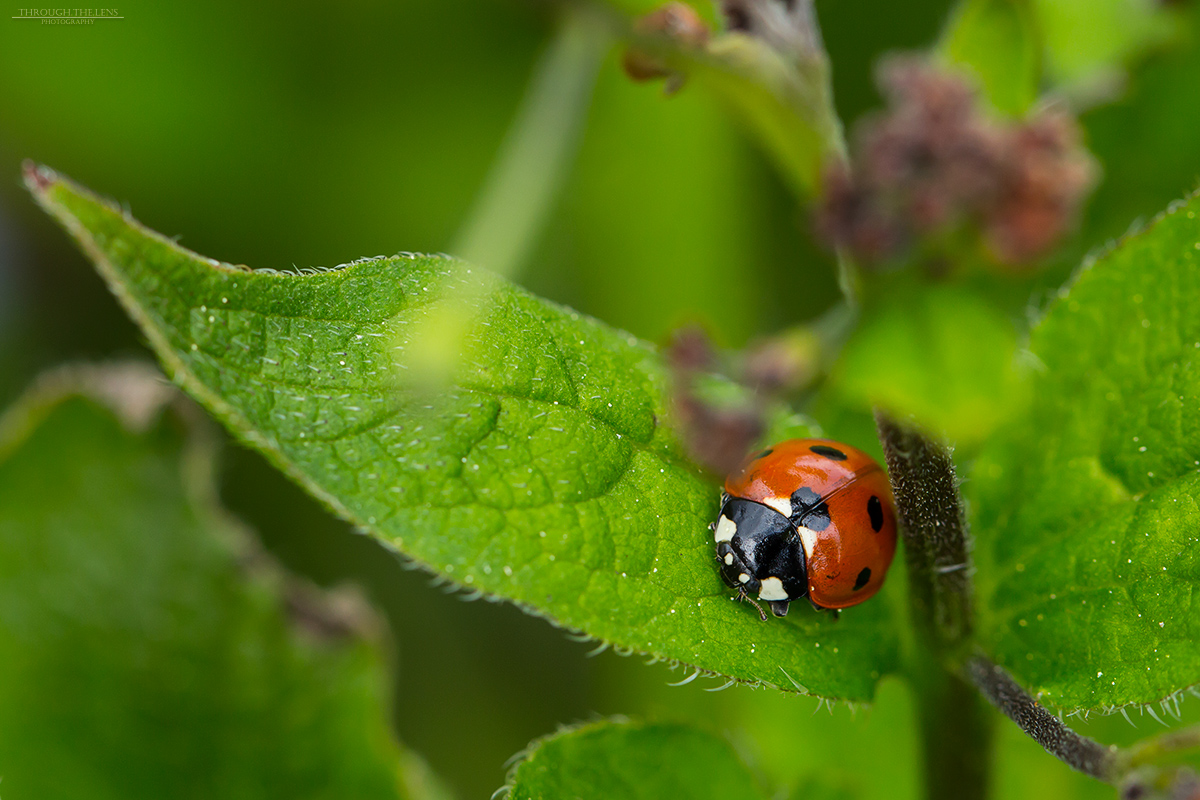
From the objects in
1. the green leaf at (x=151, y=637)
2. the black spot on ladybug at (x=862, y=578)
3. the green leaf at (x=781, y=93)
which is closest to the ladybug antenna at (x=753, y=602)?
the black spot on ladybug at (x=862, y=578)

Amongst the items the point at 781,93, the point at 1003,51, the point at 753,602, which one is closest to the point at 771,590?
the point at 753,602

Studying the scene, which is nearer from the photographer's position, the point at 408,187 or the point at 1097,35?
the point at 1097,35

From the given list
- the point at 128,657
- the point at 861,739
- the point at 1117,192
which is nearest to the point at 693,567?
the point at 861,739

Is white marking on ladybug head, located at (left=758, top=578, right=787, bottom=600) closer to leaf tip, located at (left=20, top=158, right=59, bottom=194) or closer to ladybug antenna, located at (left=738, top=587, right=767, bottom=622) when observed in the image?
ladybug antenna, located at (left=738, top=587, right=767, bottom=622)

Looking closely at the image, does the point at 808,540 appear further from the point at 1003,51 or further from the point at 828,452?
the point at 1003,51

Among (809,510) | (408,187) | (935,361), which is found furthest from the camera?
(408,187)

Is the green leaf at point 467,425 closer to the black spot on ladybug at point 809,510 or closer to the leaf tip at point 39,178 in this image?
the leaf tip at point 39,178
